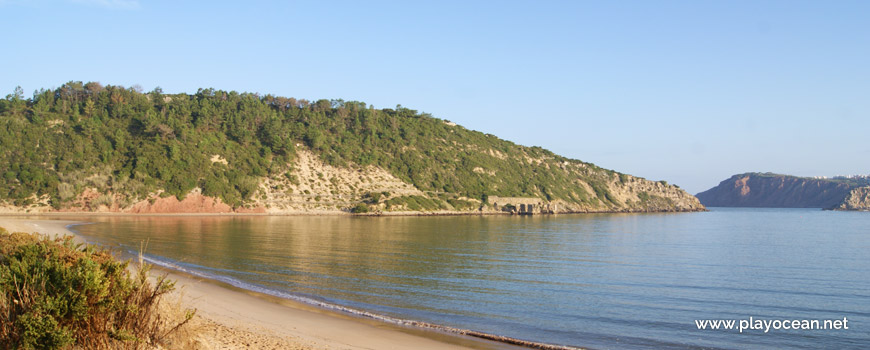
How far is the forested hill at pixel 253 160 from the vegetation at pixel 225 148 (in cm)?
27

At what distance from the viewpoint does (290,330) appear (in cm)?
1519

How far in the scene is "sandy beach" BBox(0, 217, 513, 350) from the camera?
41.4 ft

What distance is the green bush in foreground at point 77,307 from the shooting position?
8344 mm

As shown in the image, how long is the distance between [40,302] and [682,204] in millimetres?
190626

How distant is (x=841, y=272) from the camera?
29.5m

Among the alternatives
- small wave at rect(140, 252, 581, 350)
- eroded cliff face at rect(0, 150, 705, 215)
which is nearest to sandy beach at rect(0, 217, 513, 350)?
small wave at rect(140, 252, 581, 350)

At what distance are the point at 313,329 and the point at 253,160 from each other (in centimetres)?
9716

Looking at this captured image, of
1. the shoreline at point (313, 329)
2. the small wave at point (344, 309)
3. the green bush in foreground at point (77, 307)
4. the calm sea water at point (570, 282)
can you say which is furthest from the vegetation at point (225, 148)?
the green bush in foreground at point (77, 307)

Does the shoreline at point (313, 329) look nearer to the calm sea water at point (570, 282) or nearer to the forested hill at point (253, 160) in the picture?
the calm sea water at point (570, 282)

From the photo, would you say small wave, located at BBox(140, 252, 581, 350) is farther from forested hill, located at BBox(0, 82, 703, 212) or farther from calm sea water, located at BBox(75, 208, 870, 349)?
forested hill, located at BBox(0, 82, 703, 212)

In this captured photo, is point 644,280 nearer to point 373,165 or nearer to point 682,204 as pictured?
point 373,165

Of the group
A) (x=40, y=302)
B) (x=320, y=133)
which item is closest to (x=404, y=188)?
(x=320, y=133)

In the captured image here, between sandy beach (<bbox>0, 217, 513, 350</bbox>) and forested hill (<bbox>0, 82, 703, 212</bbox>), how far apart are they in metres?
79.6

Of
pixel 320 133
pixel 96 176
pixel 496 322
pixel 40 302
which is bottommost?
pixel 496 322
